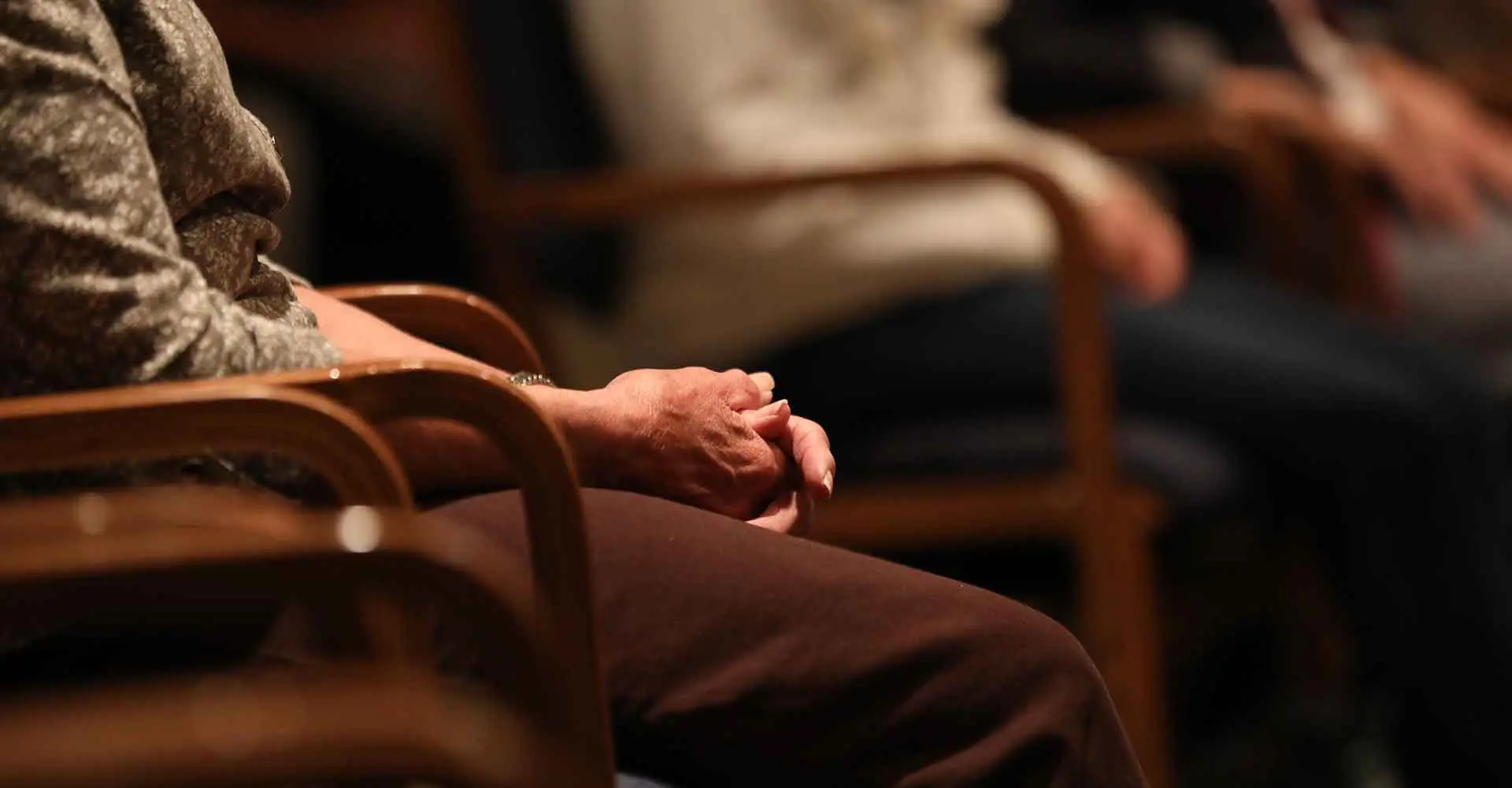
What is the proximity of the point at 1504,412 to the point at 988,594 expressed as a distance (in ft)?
4.76

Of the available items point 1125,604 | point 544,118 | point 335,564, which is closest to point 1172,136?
point 1125,604

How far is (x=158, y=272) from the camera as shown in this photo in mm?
790

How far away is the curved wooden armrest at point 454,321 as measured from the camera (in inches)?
40.1

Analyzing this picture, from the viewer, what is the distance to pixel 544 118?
170cm

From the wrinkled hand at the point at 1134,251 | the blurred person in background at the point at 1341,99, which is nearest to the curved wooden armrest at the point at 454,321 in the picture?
the wrinkled hand at the point at 1134,251

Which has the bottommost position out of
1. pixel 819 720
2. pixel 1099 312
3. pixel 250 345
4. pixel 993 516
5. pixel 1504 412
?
pixel 1504 412

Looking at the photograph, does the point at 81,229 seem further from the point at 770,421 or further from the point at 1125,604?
the point at 1125,604

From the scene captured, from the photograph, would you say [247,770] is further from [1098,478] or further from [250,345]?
[1098,478]

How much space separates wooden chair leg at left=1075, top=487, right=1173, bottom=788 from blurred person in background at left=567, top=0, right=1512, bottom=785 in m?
0.12

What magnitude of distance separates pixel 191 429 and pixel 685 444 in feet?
0.75

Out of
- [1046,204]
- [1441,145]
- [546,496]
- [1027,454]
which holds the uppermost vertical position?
[546,496]

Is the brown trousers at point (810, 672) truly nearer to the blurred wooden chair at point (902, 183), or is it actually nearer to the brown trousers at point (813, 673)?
the brown trousers at point (813, 673)

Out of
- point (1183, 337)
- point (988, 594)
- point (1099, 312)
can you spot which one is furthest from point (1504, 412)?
point (988, 594)

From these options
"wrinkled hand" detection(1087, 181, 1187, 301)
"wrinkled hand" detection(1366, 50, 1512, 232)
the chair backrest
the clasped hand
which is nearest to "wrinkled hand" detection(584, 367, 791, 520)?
the clasped hand
